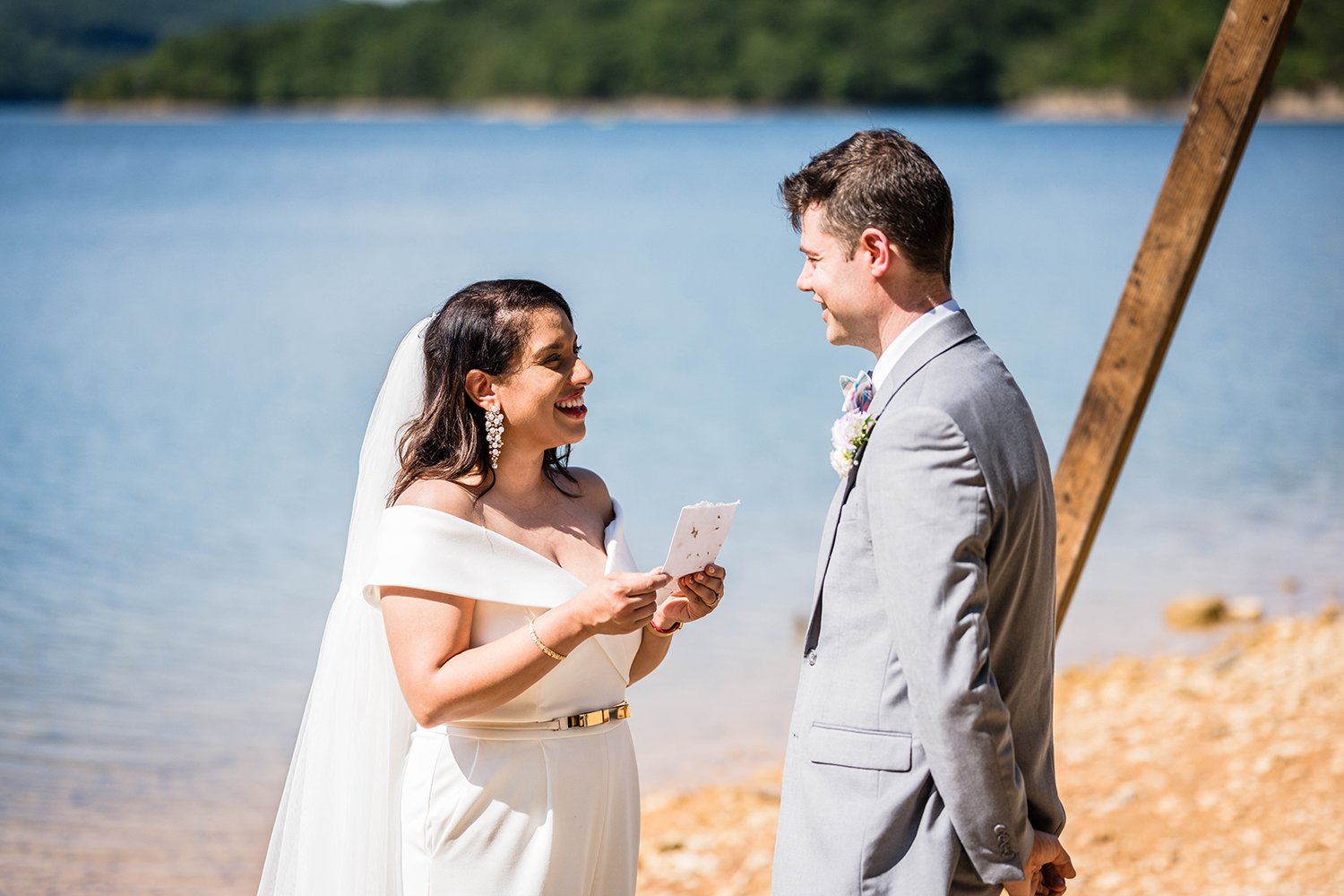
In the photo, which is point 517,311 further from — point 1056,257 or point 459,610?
point 1056,257

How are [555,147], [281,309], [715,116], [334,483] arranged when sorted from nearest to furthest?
[334,483] → [281,309] → [555,147] → [715,116]

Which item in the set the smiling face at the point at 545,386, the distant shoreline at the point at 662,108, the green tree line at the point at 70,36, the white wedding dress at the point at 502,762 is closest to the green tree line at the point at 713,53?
the distant shoreline at the point at 662,108

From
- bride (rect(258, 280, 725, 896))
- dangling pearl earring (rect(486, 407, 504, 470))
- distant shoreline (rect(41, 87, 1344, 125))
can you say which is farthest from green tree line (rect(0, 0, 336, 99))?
dangling pearl earring (rect(486, 407, 504, 470))

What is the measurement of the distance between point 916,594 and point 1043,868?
78 centimetres

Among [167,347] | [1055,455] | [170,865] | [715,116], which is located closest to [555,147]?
[715,116]

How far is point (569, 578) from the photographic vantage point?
3125 mm

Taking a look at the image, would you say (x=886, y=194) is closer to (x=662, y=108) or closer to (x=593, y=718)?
(x=593, y=718)

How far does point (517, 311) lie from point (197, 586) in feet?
26.0

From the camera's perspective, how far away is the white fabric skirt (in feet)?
10.1

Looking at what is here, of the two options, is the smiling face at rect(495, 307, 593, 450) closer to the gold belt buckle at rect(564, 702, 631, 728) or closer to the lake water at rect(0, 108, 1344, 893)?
the gold belt buckle at rect(564, 702, 631, 728)

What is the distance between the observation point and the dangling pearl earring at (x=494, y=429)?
3146 millimetres

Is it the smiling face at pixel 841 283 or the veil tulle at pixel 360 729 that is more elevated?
the smiling face at pixel 841 283

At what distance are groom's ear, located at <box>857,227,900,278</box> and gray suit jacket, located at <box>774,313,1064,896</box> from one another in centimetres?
16

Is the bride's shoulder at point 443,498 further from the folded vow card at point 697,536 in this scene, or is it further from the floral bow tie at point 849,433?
the floral bow tie at point 849,433
